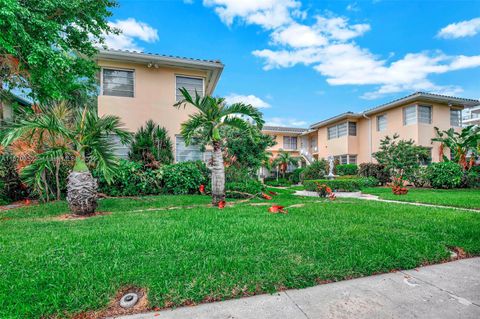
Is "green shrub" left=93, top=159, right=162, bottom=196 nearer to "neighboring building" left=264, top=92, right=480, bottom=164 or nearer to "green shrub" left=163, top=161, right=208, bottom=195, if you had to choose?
"green shrub" left=163, top=161, right=208, bottom=195

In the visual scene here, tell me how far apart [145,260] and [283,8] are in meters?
11.6

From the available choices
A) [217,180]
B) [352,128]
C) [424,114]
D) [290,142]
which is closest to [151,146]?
[217,180]

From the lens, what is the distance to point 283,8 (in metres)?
10.8

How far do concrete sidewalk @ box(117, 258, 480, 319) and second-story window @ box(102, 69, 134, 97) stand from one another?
1240 centimetres

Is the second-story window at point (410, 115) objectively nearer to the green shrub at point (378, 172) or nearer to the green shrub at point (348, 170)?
the green shrub at point (378, 172)

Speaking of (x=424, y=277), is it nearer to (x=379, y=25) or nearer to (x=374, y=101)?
(x=379, y=25)

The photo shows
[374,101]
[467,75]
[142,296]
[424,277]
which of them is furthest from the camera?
[374,101]

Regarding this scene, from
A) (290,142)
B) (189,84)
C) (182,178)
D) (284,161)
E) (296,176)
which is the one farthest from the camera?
(290,142)

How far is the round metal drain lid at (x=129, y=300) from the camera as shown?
7.41 ft

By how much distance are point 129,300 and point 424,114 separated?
21.8m

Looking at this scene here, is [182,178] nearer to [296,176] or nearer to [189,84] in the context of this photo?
[189,84]

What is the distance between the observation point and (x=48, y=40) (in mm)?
8117

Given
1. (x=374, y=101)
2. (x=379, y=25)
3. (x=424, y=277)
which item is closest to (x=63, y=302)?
(x=424, y=277)

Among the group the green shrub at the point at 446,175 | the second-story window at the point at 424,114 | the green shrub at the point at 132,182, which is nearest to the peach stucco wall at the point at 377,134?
the second-story window at the point at 424,114
